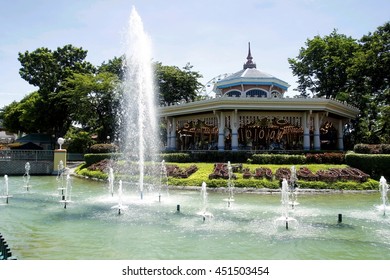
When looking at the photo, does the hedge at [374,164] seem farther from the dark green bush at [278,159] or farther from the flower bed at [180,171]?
the flower bed at [180,171]

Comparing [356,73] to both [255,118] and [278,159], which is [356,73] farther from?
[278,159]

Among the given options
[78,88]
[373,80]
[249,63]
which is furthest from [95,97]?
[373,80]

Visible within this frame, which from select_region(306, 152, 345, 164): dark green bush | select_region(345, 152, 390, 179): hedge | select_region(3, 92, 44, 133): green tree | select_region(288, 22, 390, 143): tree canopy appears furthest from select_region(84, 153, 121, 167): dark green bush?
select_region(288, 22, 390, 143): tree canopy

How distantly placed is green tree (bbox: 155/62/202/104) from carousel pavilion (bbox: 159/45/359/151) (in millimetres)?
10014

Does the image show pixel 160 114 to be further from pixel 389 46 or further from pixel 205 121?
pixel 389 46

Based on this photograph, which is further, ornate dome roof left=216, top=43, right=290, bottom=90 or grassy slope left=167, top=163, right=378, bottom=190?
ornate dome roof left=216, top=43, right=290, bottom=90

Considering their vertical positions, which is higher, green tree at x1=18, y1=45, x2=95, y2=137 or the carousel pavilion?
green tree at x1=18, y1=45, x2=95, y2=137

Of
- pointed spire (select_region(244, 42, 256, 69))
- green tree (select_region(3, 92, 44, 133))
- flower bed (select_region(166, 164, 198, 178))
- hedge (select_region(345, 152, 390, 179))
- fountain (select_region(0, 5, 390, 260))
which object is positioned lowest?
fountain (select_region(0, 5, 390, 260))

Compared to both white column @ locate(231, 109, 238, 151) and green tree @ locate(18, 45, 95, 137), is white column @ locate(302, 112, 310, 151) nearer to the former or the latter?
white column @ locate(231, 109, 238, 151)

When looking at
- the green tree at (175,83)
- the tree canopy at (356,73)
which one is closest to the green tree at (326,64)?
the tree canopy at (356,73)

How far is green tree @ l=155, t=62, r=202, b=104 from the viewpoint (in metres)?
47.7

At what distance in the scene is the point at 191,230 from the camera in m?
10.8

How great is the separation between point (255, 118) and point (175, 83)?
20444 mm

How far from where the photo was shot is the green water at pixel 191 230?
8.61m
